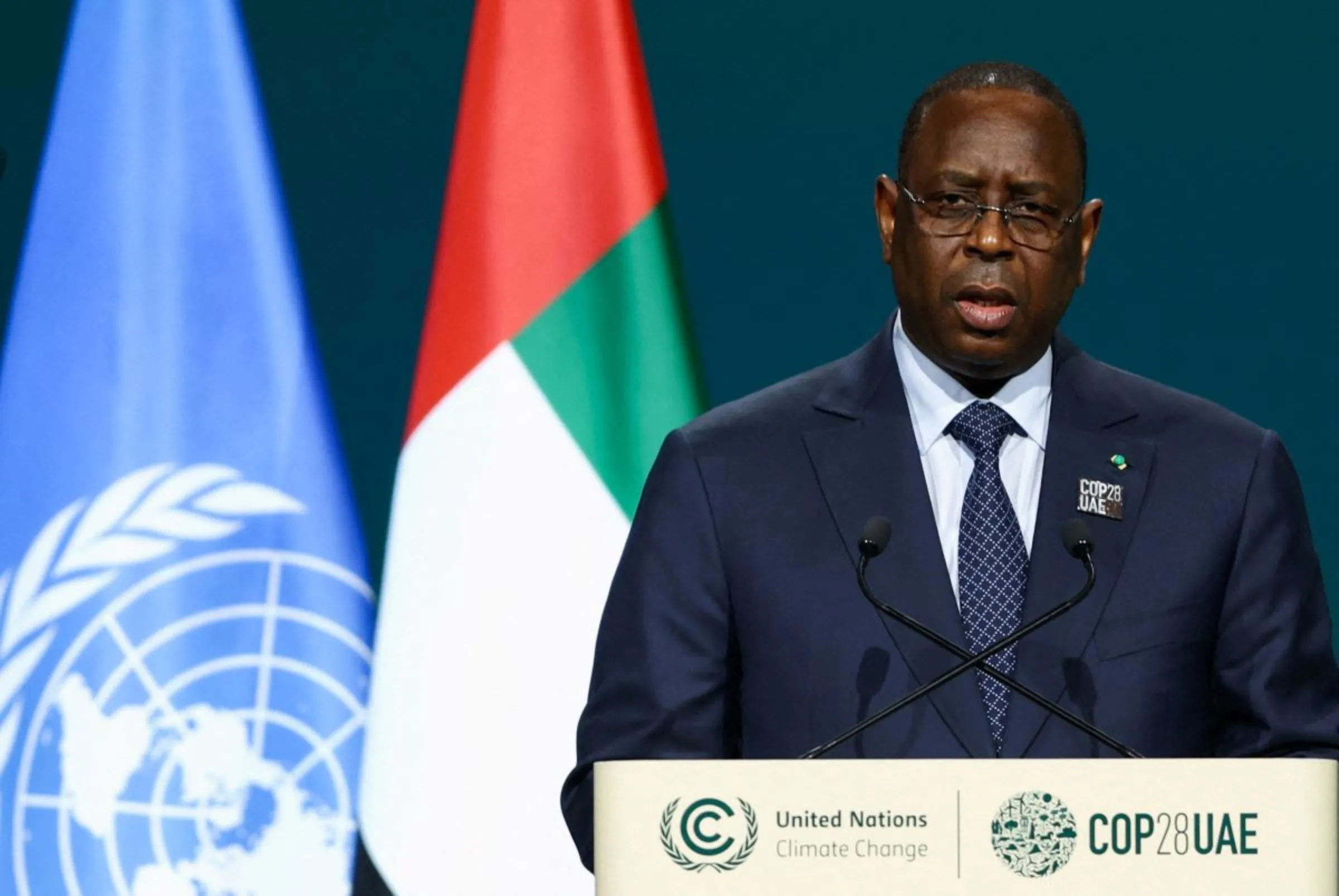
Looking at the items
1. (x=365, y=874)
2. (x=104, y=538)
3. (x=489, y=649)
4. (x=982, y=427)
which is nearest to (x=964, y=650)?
(x=982, y=427)

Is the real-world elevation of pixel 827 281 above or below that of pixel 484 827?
above

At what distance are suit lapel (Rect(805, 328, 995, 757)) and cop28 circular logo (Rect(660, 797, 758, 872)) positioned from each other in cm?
49

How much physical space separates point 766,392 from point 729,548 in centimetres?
24

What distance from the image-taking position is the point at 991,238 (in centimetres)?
196

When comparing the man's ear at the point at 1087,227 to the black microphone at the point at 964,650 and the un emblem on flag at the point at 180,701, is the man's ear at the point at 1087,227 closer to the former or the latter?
the black microphone at the point at 964,650

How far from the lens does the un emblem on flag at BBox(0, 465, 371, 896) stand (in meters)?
3.00

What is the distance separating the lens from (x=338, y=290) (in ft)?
11.5

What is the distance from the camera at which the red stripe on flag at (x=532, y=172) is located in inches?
123

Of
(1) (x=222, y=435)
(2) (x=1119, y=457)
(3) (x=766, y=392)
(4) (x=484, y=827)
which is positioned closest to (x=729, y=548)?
(3) (x=766, y=392)

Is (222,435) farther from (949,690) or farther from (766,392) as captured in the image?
(949,690)

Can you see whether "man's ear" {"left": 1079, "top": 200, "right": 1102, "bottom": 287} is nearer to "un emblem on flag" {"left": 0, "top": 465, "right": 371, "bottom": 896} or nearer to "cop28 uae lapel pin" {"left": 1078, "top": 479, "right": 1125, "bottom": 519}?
"cop28 uae lapel pin" {"left": 1078, "top": 479, "right": 1125, "bottom": 519}

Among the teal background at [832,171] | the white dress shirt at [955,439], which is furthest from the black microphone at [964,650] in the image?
the teal background at [832,171]

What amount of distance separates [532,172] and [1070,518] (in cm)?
147

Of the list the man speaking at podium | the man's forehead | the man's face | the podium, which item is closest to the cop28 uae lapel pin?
the man speaking at podium
